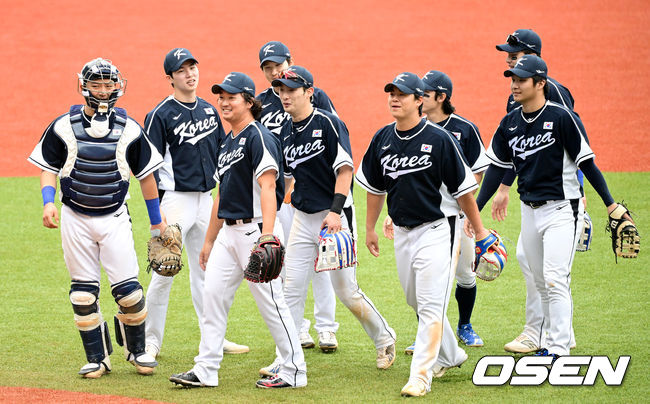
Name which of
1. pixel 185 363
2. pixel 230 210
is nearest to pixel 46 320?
pixel 185 363

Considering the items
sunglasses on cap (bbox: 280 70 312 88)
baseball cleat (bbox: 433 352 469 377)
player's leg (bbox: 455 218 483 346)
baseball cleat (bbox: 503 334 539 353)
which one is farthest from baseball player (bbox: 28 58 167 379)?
baseball cleat (bbox: 503 334 539 353)

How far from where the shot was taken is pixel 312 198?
629 cm

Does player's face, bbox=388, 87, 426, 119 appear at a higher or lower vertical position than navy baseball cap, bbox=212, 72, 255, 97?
lower

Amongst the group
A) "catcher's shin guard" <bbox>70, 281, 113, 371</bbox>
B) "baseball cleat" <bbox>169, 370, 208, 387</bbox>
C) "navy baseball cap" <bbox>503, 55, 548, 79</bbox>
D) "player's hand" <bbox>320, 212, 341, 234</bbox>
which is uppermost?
"navy baseball cap" <bbox>503, 55, 548, 79</bbox>

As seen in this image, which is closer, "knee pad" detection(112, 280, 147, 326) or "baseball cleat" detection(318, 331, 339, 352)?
"knee pad" detection(112, 280, 147, 326)

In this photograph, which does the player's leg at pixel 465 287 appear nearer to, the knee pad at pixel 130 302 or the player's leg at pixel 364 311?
the player's leg at pixel 364 311

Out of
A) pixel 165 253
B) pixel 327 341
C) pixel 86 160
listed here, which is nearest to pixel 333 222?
pixel 165 253

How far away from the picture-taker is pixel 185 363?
6500 mm

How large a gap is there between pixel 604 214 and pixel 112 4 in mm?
14581

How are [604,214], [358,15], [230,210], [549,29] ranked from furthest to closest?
[358,15] → [549,29] → [604,214] → [230,210]

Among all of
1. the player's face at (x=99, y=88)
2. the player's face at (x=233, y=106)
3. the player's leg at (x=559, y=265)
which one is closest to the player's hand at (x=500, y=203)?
the player's leg at (x=559, y=265)

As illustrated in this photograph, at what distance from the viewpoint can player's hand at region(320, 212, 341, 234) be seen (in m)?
5.93

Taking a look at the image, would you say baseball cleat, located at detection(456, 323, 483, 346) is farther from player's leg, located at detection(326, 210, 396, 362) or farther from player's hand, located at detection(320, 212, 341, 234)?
player's hand, located at detection(320, 212, 341, 234)

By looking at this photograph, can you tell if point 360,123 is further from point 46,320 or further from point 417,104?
point 417,104
